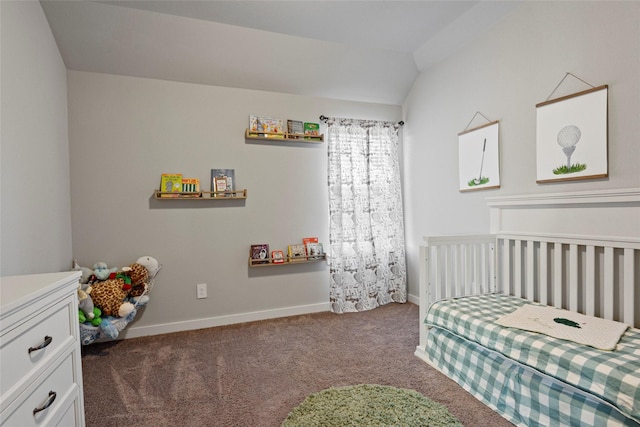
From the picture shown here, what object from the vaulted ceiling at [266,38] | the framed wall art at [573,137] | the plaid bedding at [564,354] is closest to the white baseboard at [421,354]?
the plaid bedding at [564,354]

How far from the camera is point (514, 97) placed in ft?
7.16

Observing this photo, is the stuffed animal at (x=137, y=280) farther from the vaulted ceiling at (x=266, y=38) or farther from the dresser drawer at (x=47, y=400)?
the vaulted ceiling at (x=266, y=38)

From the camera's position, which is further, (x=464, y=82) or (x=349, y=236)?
(x=349, y=236)

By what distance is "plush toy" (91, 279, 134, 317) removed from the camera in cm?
217

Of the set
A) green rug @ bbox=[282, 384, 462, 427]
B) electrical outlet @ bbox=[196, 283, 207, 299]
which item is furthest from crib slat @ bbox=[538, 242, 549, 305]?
electrical outlet @ bbox=[196, 283, 207, 299]

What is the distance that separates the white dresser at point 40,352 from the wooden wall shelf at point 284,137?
1.98m

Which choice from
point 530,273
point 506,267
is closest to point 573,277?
point 530,273

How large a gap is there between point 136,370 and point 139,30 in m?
2.40

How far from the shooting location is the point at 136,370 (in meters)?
2.01

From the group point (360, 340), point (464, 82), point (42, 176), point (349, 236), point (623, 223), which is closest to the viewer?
point (623, 223)

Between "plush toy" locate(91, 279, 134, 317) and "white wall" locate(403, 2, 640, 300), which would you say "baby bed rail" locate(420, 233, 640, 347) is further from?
"plush toy" locate(91, 279, 134, 317)

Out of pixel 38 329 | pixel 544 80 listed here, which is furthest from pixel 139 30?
pixel 544 80

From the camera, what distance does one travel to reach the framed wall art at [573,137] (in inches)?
66.6

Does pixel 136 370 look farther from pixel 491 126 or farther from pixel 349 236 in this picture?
pixel 491 126
